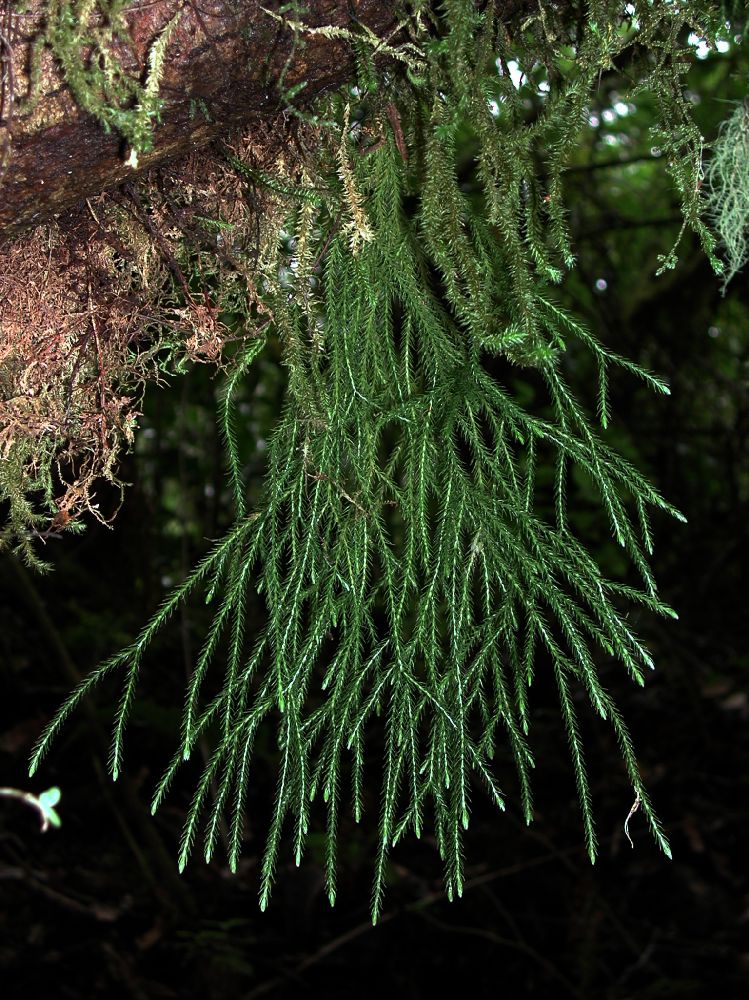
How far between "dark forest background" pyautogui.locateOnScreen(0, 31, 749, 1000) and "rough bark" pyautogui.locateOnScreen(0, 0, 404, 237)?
5.86ft

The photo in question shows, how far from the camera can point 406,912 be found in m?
3.40

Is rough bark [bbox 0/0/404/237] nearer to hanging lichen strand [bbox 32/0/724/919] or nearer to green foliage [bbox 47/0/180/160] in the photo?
green foliage [bbox 47/0/180/160]

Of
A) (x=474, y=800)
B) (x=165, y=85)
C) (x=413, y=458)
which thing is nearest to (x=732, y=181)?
(x=413, y=458)

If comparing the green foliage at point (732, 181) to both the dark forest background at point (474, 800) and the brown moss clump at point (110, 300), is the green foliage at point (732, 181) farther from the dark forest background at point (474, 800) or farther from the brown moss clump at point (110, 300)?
the dark forest background at point (474, 800)

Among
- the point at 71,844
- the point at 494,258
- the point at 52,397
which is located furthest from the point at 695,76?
the point at 71,844

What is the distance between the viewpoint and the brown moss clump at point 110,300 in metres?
1.21

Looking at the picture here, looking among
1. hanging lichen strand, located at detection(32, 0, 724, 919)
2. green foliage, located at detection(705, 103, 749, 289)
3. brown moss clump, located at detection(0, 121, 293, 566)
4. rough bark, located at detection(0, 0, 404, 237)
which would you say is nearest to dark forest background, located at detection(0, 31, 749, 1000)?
green foliage, located at detection(705, 103, 749, 289)

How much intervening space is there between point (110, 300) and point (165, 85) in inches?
16.3

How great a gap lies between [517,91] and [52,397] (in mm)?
800

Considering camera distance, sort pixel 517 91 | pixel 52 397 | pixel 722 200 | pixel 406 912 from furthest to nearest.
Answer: pixel 406 912
pixel 722 200
pixel 52 397
pixel 517 91

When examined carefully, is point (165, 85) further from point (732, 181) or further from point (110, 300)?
point (732, 181)

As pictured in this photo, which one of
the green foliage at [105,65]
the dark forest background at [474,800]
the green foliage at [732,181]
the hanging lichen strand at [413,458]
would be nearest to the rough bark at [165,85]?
the green foliage at [105,65]

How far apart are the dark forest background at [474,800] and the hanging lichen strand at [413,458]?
5.22ft

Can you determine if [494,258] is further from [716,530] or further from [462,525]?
[716,530]
